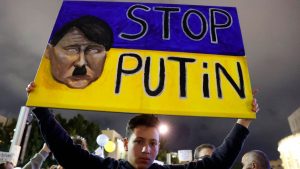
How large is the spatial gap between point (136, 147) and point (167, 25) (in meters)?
1.39

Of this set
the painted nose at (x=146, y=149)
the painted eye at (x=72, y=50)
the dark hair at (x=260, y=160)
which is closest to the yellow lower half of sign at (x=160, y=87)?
the painted eye at (x=72, y=50)

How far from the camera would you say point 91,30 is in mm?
2734

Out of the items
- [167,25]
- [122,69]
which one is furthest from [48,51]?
[167,25]

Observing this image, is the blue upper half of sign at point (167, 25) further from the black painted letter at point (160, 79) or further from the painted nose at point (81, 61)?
the painted nose at point (81, 61)

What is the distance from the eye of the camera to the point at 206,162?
2203 mm

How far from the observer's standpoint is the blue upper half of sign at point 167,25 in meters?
2.70

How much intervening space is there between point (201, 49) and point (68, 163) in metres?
1.60

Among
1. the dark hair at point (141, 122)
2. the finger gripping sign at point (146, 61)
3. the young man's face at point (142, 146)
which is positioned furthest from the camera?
the finger gripping sign at point (146, 61)

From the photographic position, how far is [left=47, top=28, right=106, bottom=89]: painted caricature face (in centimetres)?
244

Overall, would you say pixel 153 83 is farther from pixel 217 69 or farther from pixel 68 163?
pixel 68 163

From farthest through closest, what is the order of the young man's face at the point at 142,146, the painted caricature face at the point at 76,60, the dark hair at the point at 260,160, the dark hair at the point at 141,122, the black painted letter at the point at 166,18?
the dark hair at the point at 260,160 → the black painted letter at the point at 166,18 → the painted caricature face at the point at 76,60 → the dark hair at the point at 141,122 → the young man's face at the point at 142,146

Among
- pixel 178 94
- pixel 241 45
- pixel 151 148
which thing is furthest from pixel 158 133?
pixel 241 45

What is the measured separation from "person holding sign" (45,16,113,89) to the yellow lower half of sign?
62 mm

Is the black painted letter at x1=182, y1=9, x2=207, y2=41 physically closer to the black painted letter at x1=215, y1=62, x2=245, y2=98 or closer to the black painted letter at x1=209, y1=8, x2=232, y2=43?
the black painted letter at x1=209, y1=8, x2=232, y2=43
